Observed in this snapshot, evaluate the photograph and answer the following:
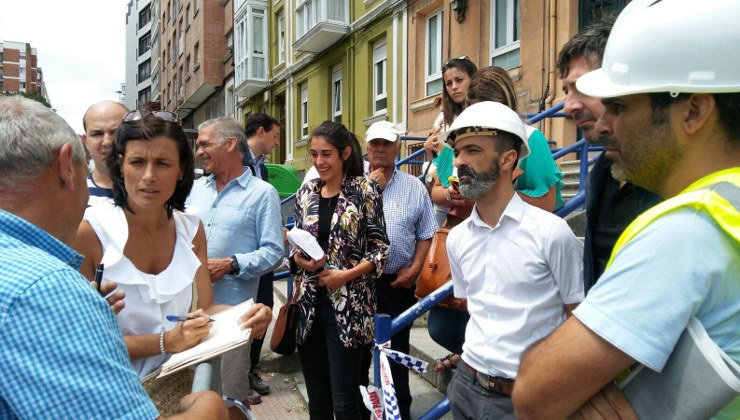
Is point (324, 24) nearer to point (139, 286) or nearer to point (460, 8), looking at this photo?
point (460, 8)

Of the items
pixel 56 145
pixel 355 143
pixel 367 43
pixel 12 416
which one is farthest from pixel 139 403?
pixel 367 43

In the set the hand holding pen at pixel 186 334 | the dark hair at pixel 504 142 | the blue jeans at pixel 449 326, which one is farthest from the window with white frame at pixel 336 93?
the hand holding pen at pixel 186 334

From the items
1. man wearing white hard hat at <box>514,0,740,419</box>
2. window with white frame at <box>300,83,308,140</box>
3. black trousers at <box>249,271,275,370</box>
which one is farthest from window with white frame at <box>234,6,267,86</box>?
man wearing white hard hat at <box>514,0,740,419</box>

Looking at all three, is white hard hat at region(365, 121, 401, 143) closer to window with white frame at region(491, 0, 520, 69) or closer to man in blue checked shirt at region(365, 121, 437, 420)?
man in blue checked shirt at region(365, 121, 437, 420)

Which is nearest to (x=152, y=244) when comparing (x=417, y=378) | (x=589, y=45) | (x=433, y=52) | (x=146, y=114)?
(x=146, y=114)

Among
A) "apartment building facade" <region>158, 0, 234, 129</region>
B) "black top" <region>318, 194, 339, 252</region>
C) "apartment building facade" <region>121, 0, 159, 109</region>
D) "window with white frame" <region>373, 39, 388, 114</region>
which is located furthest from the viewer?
"apartment building facade" <region>121, 0, 159, 109</region>

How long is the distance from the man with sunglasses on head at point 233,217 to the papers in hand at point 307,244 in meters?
0.50

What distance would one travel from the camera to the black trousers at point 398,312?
3.13m

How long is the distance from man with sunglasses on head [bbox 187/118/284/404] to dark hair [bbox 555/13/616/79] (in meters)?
1.84

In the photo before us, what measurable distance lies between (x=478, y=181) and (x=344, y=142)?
1125mm

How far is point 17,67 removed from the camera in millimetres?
83125

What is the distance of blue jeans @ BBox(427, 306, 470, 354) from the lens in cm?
253

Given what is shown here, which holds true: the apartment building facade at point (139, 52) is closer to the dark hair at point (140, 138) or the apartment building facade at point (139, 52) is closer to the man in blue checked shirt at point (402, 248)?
the man in blue checked shirt at point (402, 248)

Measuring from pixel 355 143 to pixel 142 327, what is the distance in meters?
1.64
